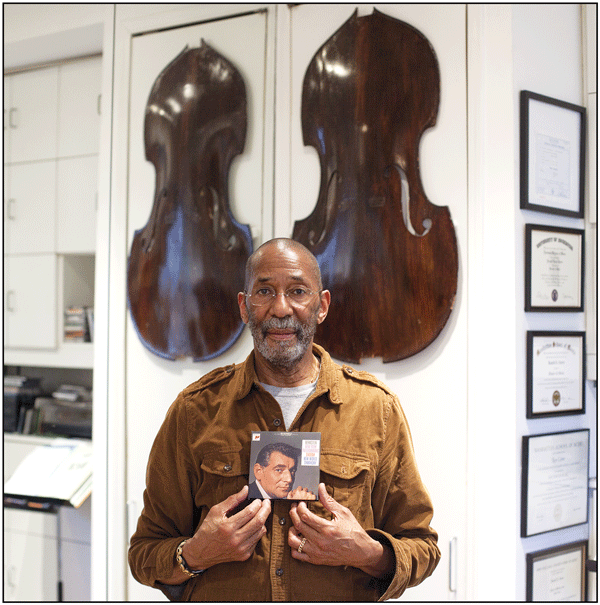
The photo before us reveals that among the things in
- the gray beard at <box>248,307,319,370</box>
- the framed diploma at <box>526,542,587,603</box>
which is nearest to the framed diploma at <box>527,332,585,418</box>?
the framed diploma at <box>526,542,587,603</box>

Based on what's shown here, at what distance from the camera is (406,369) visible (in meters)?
2.03

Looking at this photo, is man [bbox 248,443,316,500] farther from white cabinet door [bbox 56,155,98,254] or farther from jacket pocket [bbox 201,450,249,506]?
white cabinet door [bbox 56,155,98,254]

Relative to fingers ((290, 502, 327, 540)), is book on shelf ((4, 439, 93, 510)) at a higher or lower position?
lower

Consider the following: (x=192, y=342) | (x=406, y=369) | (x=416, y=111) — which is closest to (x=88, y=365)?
(x=192, y=342)

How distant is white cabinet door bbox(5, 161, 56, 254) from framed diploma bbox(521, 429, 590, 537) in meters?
2.47

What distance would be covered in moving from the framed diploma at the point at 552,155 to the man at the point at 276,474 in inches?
45.9

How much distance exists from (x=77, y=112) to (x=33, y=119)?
24cm

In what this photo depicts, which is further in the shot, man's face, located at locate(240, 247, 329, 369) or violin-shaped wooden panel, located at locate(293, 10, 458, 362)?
violin-shaped wooden panel, located at locate(293, 10, 458, 362)

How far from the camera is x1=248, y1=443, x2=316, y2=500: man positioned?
1394mm

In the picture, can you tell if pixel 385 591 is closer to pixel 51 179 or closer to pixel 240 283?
pixel 240 283

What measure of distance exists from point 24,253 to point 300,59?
1821mm

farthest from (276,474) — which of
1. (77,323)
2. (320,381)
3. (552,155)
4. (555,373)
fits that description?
(77,323)

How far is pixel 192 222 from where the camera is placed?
2.36 metres

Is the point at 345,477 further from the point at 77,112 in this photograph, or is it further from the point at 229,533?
the point at 77,112
